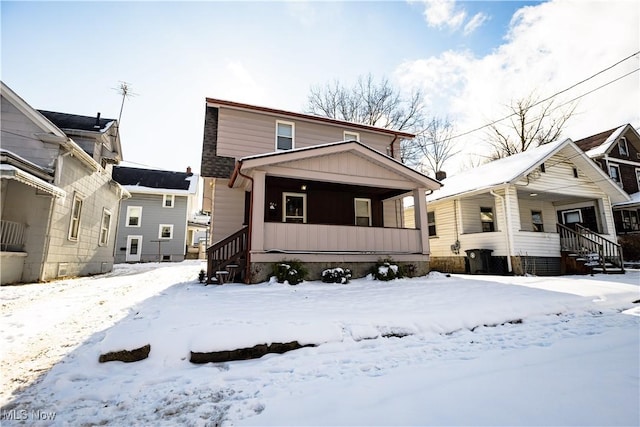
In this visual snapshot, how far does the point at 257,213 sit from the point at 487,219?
11.6m

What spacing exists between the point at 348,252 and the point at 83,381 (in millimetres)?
6885

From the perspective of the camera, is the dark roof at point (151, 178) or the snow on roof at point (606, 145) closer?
the snow on roof at point (606, 145)

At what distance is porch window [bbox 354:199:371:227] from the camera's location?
11.7 meters

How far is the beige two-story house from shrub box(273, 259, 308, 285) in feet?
0.88

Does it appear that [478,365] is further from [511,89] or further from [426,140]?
[511,89]

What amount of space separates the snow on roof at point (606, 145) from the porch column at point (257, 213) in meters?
23.0

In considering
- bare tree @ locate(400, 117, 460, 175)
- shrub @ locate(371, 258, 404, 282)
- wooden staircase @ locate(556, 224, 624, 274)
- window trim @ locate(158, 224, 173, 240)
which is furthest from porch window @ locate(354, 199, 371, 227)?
window trim @ locate(158, 224, 173, 240)

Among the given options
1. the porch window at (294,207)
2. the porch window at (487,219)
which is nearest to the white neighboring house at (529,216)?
the porch window at (487,219)

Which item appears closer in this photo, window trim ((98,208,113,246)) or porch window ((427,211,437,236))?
window trim ((98,208,113,246))

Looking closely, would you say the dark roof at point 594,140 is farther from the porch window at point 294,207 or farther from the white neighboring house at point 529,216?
the porch window at point 294,207

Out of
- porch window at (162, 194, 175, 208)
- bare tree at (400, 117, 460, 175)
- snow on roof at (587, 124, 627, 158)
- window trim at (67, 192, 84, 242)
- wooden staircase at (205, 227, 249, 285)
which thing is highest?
bare tree at (400, 117, 460, 175)

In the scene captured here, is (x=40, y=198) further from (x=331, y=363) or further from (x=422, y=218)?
(x=422, y=218)

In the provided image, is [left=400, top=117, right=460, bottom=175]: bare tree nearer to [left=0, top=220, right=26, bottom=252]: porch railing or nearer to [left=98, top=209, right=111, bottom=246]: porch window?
[left=98, top=209, right=111, bottom=246]: porch window

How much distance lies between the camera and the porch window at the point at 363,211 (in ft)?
38.4
